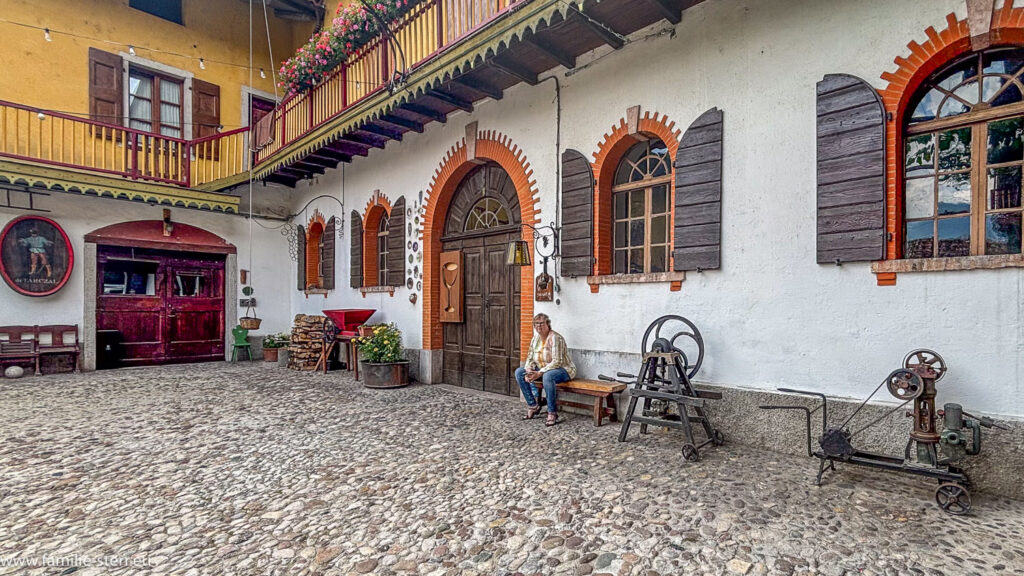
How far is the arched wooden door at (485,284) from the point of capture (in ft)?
22.7

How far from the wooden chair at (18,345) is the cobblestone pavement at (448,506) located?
4.31 metres

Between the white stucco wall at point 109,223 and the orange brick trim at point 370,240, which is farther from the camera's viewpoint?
the orange brick trim at point 370,240

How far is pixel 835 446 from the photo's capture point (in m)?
3.47

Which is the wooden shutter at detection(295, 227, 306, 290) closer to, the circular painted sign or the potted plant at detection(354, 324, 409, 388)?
the circular painted sign

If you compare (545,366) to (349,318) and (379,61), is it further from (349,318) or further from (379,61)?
(379,61)

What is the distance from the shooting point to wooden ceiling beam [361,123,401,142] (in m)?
8.20

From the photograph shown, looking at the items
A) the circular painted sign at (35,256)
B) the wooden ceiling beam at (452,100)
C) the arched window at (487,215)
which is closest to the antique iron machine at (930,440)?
the arched window at (487,215)

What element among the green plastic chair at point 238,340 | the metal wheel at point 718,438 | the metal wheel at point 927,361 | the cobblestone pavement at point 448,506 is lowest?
the cobblestone pavement at point 448,506

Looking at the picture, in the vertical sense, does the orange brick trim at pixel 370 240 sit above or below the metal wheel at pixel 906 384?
above

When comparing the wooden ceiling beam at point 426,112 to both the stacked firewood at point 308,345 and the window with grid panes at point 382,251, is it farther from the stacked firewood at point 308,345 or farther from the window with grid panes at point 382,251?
the stacked firewood at point 308,345

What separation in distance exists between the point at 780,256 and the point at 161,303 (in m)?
11.7

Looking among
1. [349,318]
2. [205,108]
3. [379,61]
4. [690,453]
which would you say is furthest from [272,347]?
[690,453]

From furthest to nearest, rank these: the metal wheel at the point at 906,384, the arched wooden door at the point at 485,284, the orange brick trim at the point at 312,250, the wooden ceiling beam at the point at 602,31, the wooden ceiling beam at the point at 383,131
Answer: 1. the orange brick trim at the point at 312,250
2. the wooden ceiling beam at the point at 383,131
3. the arched wooden door at the point at 485,284
4. the wooden ceiling beam at the point at 602,31
5. the metal wheel at the point at 906,384

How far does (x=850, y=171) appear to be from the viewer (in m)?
3.98
